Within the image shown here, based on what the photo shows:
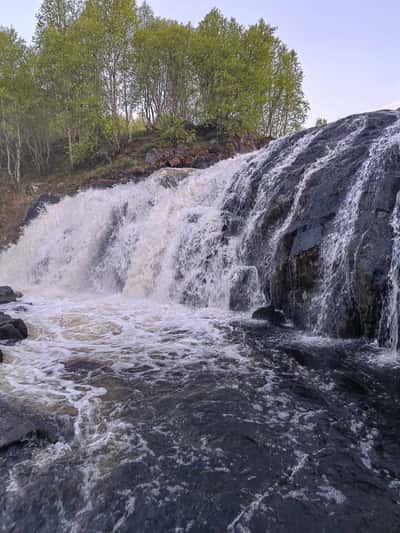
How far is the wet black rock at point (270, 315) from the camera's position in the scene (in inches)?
415

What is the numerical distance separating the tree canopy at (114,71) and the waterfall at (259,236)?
35.2ft

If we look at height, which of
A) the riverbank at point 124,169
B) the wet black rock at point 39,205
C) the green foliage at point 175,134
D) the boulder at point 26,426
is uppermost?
the green foliage at point 175,134

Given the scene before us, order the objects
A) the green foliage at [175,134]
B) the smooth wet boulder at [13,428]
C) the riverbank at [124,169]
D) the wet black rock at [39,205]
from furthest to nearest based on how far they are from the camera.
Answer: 1. the green foliage at [175,134]
2. the riverbank at [124,169]
3. the wet black rock at [39,205]
4. the smooth wet boulder at [13,428]

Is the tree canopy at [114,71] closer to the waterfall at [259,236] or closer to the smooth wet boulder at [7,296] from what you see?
the waterfall at [259,236]

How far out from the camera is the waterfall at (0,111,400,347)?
9.08 meters

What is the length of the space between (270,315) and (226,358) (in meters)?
2.99

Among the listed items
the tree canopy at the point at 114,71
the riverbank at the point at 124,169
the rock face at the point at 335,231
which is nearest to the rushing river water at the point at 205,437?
the rock face at the point at 335,231

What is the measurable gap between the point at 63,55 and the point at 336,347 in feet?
94.5

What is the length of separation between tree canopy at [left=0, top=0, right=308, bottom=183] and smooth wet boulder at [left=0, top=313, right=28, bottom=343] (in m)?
21.1

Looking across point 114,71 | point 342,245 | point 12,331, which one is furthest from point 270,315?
point 114,71

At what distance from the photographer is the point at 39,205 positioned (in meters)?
22.8

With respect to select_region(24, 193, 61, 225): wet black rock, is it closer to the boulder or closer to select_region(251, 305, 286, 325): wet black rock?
select_region(251, 305, 286, 325): wet black rock

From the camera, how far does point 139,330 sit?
10.3m

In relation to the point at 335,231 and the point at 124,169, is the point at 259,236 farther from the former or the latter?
the point at 124,169
